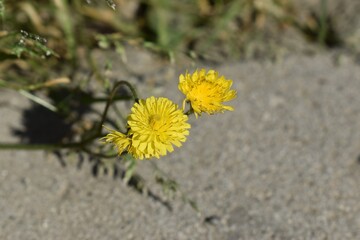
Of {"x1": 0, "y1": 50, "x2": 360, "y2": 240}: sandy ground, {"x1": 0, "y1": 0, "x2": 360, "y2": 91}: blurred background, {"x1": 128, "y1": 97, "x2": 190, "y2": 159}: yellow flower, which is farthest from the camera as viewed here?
{"x1": 0, "y1": 0, "x2": 360, "y2": 91}: blurred background

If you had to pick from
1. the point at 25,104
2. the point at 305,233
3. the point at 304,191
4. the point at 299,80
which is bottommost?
the point at 305,233

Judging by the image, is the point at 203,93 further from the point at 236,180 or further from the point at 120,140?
the point at 236,180

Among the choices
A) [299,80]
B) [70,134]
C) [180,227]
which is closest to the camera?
[180,227]

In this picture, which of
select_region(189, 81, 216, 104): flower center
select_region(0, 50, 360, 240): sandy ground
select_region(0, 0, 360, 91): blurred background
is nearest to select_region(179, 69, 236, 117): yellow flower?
select_region(189, 81, 216, 104): flower center

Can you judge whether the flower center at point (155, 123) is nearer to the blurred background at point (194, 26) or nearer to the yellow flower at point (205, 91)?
the yellow flower at point (205, 91)

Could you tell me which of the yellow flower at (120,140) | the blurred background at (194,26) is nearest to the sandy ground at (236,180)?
the blurred background at (194,26)

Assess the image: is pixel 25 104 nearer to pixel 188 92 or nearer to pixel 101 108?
pixel 101 108

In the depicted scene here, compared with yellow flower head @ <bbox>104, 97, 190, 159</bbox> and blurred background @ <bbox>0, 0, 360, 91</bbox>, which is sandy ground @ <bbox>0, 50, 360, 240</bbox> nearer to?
blurred background @ <bbox>0, 0, 360, 91</bbox>

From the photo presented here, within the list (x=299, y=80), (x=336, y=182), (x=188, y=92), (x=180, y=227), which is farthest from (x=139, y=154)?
(x=299, y=80)
